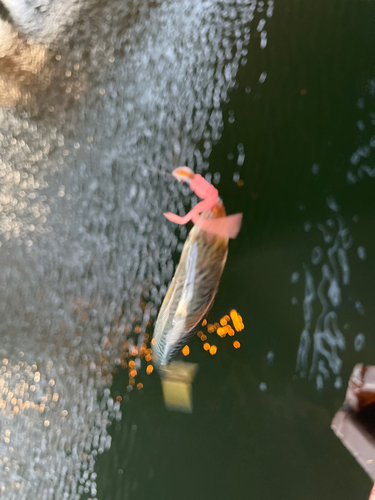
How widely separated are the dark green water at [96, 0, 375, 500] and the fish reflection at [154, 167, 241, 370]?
0.07ft

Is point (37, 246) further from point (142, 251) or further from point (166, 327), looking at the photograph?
point (166, 327)

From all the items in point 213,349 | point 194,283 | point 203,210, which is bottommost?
point 213,349

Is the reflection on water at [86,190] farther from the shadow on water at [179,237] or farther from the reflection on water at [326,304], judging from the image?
the reflection on water at [326,304]

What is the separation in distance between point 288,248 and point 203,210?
0.18 meters

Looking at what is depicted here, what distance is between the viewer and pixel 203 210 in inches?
25.6

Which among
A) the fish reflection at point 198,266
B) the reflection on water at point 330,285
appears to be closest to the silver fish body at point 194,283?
the fish reflection at point 198,266

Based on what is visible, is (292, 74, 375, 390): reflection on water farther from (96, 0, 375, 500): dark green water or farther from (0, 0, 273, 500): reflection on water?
(0, 0, 273, 500): reflection on water

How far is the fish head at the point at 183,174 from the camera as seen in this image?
66cm

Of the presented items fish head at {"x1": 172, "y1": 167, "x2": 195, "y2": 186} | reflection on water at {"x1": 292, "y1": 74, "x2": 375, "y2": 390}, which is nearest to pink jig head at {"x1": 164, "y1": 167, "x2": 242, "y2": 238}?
fish head at {"x1": 172, "y1": 167, "x2": 195, "y2": 186}

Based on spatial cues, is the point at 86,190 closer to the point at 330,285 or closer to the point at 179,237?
the point at 179,237

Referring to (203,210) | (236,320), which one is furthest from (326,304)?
(203,210)

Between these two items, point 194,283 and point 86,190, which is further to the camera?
point 86,190

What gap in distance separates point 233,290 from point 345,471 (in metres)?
0.37

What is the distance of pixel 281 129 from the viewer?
0.63m
